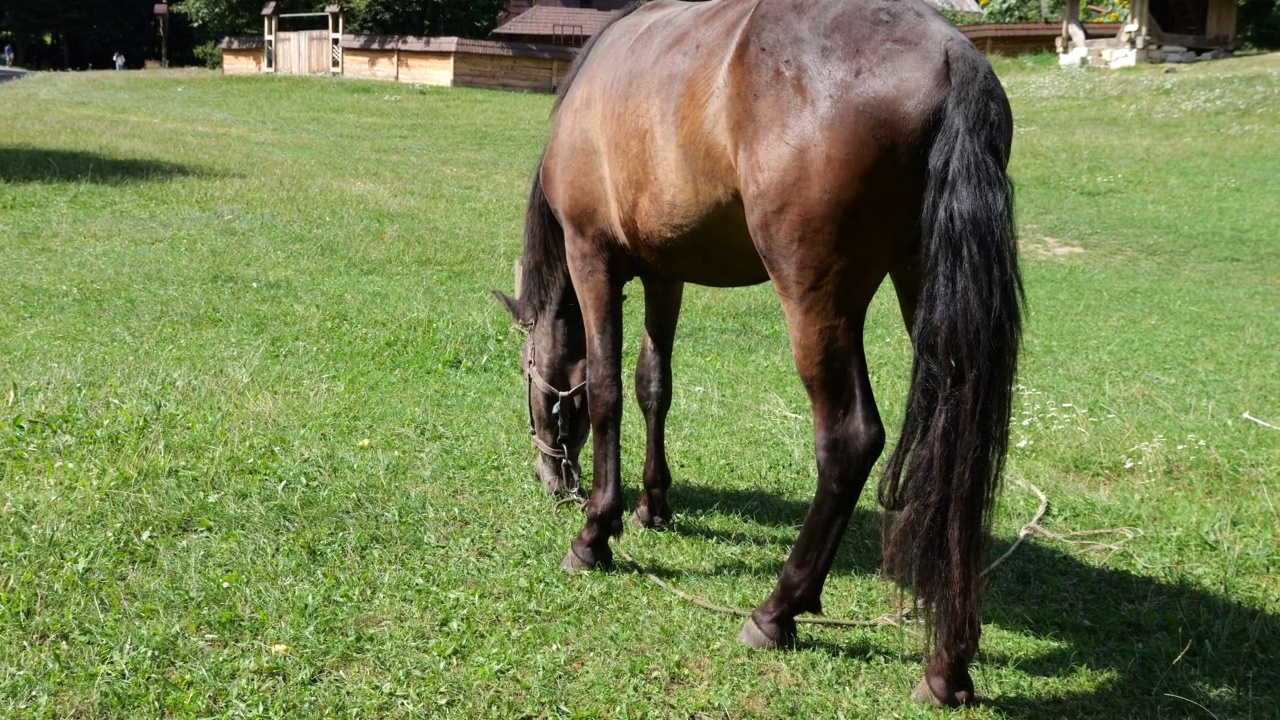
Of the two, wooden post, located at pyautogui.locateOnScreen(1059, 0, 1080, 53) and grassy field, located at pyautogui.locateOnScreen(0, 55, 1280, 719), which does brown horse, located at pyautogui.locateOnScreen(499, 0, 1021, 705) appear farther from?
wooden post, located at pyautogui.locateOnScreen(1059, 0, 1080, 53)

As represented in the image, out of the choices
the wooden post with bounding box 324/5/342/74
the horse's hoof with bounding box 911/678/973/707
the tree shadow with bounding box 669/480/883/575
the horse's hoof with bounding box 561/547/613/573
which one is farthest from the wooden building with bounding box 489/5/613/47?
the horse's hoof with bounding box 911/678/973/707

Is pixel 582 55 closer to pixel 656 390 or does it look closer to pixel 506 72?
pixel 656 390

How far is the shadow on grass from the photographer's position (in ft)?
45.9

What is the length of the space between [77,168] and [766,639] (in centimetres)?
1388

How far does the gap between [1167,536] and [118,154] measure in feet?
52.5

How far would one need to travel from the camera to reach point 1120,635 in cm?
429

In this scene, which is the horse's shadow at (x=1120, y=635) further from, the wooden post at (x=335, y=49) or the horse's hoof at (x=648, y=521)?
the wooden post at (x=335, y=49)

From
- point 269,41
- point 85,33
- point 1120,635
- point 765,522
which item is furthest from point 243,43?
point 1120,635

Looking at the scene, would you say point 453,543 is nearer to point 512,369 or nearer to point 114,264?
point 512,369

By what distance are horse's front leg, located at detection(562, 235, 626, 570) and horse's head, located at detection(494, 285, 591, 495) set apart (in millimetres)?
460

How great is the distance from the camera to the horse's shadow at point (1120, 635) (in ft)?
12.4

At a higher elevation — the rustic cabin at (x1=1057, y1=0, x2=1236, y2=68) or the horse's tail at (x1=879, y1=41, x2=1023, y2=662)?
the rustic cabin at (x1=1057, y1=0, x2=1236, y2=68)

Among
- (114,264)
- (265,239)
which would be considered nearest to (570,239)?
(114,264)

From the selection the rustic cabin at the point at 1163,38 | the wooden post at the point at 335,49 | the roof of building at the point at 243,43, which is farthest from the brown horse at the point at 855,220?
the roof of building at the point at 243,43
